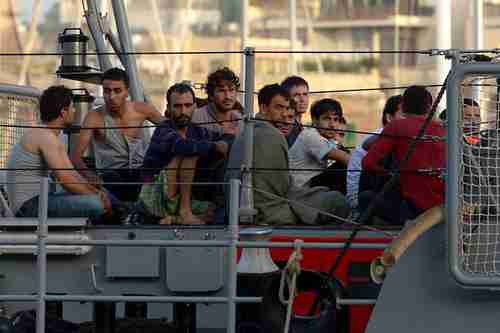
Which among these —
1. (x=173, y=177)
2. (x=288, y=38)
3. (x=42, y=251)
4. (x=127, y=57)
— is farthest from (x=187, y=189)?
(x=288, y=38)

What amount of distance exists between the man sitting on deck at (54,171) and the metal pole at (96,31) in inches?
57.5

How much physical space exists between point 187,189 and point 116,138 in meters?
1.00

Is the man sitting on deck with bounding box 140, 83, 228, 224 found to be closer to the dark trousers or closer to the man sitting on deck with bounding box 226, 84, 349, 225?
the man sitting on deck with bounding box 226, 84, 349, 225

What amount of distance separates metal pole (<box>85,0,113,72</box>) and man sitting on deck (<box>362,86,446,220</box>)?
2.64 m

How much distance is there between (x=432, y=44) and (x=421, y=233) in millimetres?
46910

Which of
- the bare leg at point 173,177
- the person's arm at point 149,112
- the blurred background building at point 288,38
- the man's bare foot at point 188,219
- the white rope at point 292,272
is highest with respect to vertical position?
the blurred background building at point 288,38

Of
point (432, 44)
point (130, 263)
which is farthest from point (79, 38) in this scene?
point (432, 44)

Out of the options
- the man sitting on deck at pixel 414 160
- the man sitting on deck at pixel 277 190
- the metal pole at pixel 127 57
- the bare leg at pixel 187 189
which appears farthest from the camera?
the metal pole at pixel 127 57

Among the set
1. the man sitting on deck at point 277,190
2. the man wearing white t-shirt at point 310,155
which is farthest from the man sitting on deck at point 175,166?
the man wearing white t-shirt at point 310,155

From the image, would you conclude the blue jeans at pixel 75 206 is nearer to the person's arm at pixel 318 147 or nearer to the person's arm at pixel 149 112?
the person's arm at pixel 149 112

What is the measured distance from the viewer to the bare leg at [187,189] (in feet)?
23.5

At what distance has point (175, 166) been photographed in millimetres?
7211

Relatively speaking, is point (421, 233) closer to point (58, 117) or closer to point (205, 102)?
point (58, 117)

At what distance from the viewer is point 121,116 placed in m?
8.04
